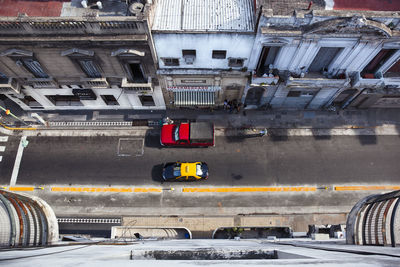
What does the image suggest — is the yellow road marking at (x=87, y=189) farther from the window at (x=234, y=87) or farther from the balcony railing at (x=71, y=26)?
the balcony railing at (x=71, y=26)

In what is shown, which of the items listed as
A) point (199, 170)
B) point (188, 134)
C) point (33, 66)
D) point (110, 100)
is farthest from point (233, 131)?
point (33, 66)

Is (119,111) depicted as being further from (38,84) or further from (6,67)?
(6,67)

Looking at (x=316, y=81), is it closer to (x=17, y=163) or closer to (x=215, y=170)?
(x=215, y=170)

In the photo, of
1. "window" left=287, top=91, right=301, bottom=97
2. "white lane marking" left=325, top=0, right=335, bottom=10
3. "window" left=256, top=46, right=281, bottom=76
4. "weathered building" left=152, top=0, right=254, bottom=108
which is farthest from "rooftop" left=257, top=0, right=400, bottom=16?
"window" left=287, top=91, right=301, bottom=97

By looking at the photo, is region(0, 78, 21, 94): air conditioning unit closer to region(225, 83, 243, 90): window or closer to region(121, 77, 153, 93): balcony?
region(121, 77, 153, 93): balcony

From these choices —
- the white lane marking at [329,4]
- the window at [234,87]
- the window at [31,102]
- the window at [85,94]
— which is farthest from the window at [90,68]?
the white lane marking at [329,4]

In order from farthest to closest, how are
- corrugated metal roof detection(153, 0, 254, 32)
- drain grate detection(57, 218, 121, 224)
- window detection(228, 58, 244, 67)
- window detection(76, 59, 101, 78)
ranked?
drain grate detection(57, 218, 121, 224) < window detection(228, 58, 244, 67) < window detection(76, 59, 101, 78) < corrugated metal roof detection(153, 0, 254, 32)

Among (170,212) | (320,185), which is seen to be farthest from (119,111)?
(320,185)
